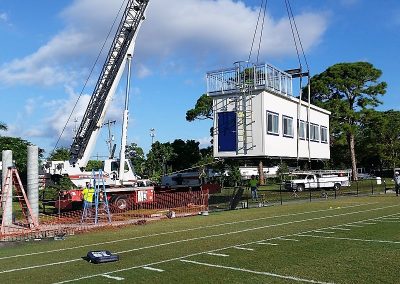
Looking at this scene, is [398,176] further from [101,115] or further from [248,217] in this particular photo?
[101,115]

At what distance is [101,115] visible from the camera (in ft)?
90.8

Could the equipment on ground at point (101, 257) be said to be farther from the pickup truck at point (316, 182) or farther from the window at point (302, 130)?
the pickup truck at point (316, 182)

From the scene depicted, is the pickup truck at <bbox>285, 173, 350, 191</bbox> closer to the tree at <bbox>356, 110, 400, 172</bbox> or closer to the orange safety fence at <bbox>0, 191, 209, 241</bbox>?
the orange safety fence at <bbox>0, 191, 209, 241</bbox>

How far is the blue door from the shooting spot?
25141 mm

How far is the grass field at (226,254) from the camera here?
8.61 meters

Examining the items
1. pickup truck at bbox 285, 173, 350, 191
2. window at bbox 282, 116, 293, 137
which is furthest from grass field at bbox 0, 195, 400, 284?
pickup truck at bbox 285, 173, 350, 191

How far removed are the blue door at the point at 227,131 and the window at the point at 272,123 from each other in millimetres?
1740

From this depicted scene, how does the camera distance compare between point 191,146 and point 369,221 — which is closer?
point 369,221

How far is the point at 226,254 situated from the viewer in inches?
427

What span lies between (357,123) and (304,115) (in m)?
32.9

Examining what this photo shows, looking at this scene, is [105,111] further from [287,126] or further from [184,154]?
[184,154]

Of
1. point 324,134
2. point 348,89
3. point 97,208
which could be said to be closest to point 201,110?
point 348,89

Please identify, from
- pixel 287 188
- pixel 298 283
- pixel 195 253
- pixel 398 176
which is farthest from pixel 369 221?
pixel 287 188

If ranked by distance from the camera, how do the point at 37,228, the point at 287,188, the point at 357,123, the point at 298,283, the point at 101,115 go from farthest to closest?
the point at 357,123, the point at 287,188, the point at 101,115, the point at 37,228, the point at 298,283
